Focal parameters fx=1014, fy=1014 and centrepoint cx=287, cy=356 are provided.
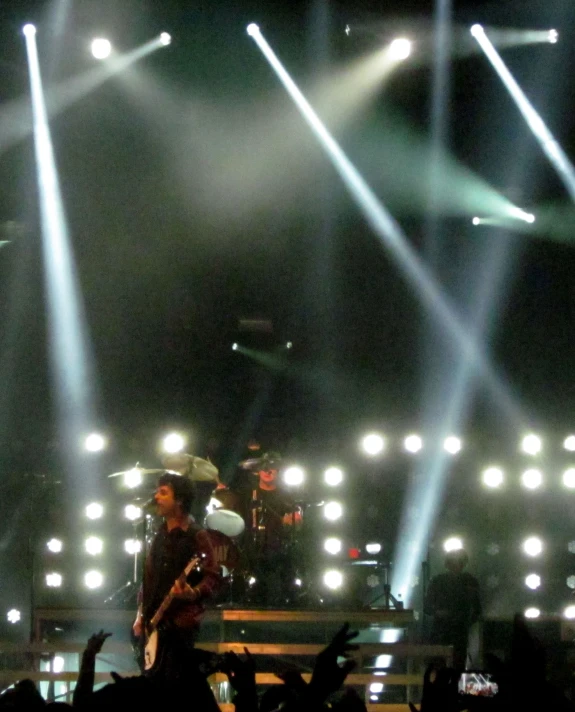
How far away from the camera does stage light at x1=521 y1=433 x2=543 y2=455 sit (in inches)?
480

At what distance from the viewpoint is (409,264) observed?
40.4 ft

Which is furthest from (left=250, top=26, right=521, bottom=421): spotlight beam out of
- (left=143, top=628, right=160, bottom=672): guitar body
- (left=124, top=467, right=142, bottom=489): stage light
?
(left=143, top=628, right=160, bottom=672): guitar body

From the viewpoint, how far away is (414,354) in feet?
41.1

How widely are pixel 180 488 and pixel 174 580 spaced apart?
485 millimetres

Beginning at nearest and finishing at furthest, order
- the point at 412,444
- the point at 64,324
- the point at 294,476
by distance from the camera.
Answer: the point at 294,476 < the point at 64,324 < the point at 412,444

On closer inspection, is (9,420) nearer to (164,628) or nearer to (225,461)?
(225,461)

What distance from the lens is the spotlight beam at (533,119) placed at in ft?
34.3

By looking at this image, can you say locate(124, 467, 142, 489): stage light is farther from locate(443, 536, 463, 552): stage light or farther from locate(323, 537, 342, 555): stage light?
locate(443, 536, 463, 552): stage light

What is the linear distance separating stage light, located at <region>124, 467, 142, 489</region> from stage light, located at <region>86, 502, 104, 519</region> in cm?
212

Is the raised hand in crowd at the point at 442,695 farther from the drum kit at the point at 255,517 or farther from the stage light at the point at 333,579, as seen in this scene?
the stage light at the point at 333,579

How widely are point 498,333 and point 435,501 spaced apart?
221 centimetres

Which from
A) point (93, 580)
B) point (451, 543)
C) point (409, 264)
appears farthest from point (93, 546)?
point (409, 264)

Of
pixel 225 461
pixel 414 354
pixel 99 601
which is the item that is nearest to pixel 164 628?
pixel 99 601

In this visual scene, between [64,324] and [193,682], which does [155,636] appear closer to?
[193,682]
